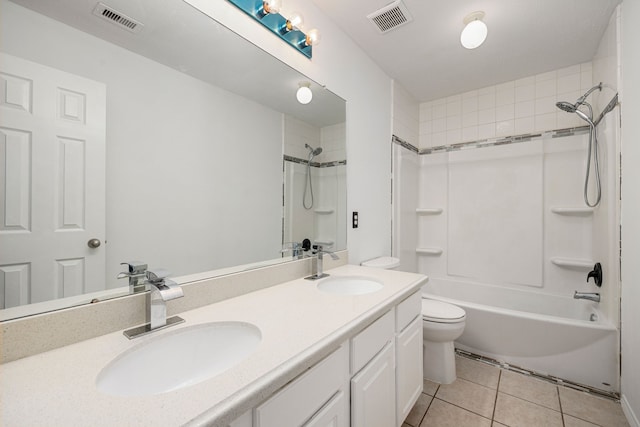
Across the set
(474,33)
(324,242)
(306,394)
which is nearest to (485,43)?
(474,33)

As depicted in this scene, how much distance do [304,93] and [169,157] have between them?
2.91ft

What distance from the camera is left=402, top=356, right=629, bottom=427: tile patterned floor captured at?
146 centimetres

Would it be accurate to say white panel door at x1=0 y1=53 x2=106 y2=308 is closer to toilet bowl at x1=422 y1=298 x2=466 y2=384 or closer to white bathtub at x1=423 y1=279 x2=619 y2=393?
toilet bowl at x1=422 y1=298 x2=466 y2=384

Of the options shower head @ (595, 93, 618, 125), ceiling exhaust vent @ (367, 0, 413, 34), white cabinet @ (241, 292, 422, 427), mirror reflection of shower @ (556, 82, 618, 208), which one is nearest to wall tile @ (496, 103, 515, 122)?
mirror reflection of shower @ (556, 82, 618, 208)

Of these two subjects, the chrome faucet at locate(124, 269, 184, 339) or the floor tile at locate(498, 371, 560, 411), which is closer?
the chrome faucet at locate(124, 269, 184, 339)

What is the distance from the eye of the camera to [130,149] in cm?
85

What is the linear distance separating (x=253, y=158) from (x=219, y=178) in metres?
0.22

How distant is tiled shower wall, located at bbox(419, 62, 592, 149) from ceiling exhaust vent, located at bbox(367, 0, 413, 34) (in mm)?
1385

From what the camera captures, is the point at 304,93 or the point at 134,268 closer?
the point at 134,268

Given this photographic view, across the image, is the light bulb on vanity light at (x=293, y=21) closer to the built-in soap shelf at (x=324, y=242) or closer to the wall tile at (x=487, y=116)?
the built-in soap shelf at (x=324, y=242)

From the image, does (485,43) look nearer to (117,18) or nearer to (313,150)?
(313,150)

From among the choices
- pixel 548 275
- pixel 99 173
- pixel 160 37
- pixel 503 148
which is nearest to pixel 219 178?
pixel 99 173

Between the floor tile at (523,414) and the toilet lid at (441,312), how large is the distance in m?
0.52

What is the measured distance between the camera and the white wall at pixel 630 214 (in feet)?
4.38
